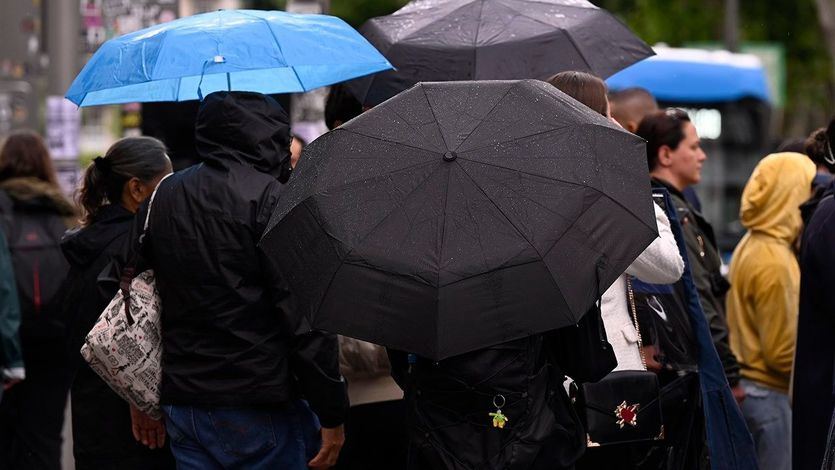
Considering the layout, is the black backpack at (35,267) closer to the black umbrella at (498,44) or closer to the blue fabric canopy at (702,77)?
the black umbrella at (498,44)

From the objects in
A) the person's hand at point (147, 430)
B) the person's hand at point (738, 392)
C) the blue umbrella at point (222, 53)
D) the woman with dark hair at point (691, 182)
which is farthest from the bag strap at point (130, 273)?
the person's hand at point (738, 392)

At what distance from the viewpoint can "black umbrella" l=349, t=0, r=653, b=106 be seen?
20.4 feet

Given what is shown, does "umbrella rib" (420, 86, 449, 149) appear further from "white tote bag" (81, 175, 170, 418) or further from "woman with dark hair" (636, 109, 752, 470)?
"woman with dark hair" (636, 109, 752, 470)

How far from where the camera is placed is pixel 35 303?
25.7ft

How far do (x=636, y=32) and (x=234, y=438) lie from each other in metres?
24.9

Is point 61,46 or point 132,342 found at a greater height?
point 132,342

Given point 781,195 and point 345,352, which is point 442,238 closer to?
point 345,352

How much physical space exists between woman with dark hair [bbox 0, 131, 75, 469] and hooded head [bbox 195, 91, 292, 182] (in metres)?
3.25

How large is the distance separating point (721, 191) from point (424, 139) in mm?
19039

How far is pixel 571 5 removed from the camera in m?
6.61

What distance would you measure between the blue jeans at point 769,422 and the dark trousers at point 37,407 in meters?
3.75

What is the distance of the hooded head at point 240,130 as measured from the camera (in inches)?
191

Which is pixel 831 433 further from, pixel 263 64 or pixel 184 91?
pixel 184 91

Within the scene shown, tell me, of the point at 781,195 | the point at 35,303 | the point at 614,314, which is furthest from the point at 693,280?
the point at 35,303
